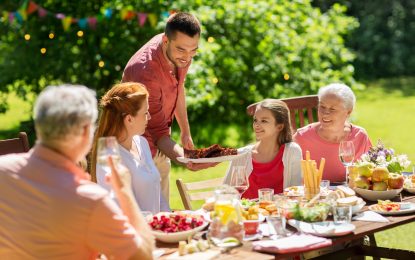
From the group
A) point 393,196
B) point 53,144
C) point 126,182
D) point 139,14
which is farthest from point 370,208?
point 139,14

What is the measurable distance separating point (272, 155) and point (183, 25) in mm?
1014

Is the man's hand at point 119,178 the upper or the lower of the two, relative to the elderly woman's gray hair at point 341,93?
lower

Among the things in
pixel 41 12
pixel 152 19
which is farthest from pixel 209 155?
pixel 41 12

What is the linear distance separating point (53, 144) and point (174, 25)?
2.12 meters

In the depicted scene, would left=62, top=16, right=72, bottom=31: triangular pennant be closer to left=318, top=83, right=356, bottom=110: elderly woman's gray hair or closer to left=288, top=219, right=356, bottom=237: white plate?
left=318, top=83, right=356, bottom=110: elderly woman's gray hair

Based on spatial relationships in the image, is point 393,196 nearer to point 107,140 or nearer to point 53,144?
point 107,140

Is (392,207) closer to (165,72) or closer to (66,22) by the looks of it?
(165,72)

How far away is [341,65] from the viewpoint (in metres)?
11.5

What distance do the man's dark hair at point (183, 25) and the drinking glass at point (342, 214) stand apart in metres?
1.64

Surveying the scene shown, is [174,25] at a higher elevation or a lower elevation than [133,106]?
higher

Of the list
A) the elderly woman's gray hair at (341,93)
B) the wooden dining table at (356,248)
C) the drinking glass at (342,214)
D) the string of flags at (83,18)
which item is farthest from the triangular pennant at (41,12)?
the drinking glass at (342,214)

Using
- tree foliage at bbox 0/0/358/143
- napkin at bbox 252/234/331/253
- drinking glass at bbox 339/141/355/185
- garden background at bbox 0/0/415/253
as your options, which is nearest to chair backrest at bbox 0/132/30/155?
napkin at bbox 252/234/331/253

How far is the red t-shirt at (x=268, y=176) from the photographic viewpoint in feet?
15.8

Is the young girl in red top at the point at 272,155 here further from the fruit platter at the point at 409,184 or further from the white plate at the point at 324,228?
the white plate at the point at 324,228
